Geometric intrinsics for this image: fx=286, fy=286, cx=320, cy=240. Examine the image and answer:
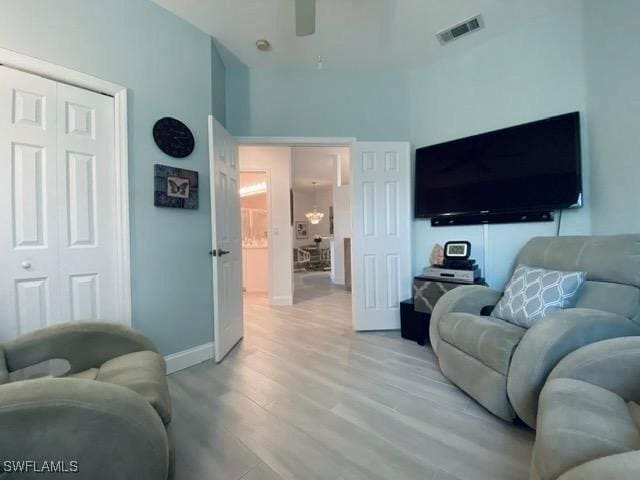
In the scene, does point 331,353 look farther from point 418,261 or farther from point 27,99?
point 27,99

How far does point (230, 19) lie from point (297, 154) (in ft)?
11.5

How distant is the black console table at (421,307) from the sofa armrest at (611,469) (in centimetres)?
189

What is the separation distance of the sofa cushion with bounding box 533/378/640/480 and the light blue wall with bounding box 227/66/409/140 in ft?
9.07

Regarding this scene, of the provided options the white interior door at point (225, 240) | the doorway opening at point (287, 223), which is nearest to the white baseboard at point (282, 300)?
the doorway opening at point (287, 223)

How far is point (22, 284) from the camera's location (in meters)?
1.63

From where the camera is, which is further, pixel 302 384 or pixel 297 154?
pixel 297 154

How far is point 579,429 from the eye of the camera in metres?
0.81

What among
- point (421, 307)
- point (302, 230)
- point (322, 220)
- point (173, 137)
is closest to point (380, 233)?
point (421, 307)

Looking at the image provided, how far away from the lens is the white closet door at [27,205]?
1586mm

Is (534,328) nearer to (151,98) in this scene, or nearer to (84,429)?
(84,429)

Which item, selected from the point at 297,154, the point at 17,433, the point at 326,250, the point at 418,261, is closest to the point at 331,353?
the point at 418,261

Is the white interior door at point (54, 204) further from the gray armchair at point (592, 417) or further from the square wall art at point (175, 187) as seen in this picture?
the gray armchair at point (592, 417)

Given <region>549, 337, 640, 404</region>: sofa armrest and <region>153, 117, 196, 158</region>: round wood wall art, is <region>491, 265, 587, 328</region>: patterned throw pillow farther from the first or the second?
<region>153, 117, 196, 158</region>: round wood wall art

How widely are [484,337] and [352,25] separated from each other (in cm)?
257
